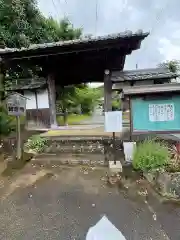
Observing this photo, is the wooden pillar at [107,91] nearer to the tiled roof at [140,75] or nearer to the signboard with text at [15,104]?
the tiled roof at [140,75]

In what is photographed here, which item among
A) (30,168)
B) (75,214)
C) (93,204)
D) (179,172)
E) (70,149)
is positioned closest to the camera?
(75,214)

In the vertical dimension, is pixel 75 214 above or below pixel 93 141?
Answer: below

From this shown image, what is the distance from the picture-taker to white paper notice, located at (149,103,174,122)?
7766 millimetres

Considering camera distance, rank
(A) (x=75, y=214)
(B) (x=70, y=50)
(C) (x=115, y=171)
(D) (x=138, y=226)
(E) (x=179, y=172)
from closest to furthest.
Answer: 1. (D) (x=138, y=226)
2. (A) (x=75, y=214)
3. (E) (x=179, y=172)
4. (C) (x=115, y=171)
5. (B) (x=70, y=50)

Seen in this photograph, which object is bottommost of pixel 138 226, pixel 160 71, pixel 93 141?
pixel 138 226

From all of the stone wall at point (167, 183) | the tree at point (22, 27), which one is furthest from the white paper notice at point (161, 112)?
the tree at point (22, 27)

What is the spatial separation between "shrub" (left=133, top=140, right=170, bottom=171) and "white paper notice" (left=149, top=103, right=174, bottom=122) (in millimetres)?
1656

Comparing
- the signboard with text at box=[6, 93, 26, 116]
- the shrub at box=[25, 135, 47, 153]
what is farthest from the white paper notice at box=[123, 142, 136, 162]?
the signboard with text at box=[6, 93, 26, 116]

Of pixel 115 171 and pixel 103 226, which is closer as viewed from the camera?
pixel 103 226

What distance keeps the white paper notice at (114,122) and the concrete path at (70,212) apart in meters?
1.40

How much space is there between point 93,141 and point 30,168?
8.98 ft

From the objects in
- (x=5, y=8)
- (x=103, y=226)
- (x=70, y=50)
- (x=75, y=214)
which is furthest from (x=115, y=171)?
(x=5, y=8)

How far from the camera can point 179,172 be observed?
5395 millimetres

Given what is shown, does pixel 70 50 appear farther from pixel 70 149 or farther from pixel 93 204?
pixel 93 204
